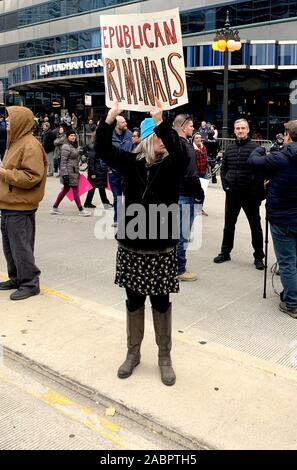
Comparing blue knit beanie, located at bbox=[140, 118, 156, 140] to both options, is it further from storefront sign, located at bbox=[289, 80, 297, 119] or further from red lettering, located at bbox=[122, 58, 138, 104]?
storefront sign, located at bbox=[289, 80, 297, 119]

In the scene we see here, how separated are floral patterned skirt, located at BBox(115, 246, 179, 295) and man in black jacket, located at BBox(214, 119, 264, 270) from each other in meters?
3.12

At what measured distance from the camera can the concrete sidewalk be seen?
3.07 m

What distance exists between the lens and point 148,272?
3512 millimetres

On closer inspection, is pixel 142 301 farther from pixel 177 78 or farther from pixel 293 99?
pixel 293 99

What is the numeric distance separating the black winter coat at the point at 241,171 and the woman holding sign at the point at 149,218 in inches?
122

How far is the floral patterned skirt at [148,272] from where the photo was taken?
351 centimetres

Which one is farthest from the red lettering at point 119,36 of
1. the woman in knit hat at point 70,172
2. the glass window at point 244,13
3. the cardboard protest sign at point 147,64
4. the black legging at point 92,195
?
the glass window at point 244,13

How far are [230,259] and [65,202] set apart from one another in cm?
619

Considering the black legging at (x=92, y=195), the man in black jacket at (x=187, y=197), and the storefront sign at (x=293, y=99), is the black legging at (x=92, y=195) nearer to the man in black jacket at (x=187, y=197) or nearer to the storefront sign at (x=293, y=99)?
the man in black jacket at (x=187, y=197)

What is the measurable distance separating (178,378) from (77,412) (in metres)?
0.77

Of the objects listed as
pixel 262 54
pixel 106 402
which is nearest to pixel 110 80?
pixel 106 402

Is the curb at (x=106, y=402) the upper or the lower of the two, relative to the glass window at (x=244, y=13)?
lower

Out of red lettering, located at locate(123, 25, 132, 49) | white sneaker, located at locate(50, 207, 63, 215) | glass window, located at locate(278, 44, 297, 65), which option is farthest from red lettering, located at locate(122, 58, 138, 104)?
glass window, located at locate(278, 44, 297, 65)
